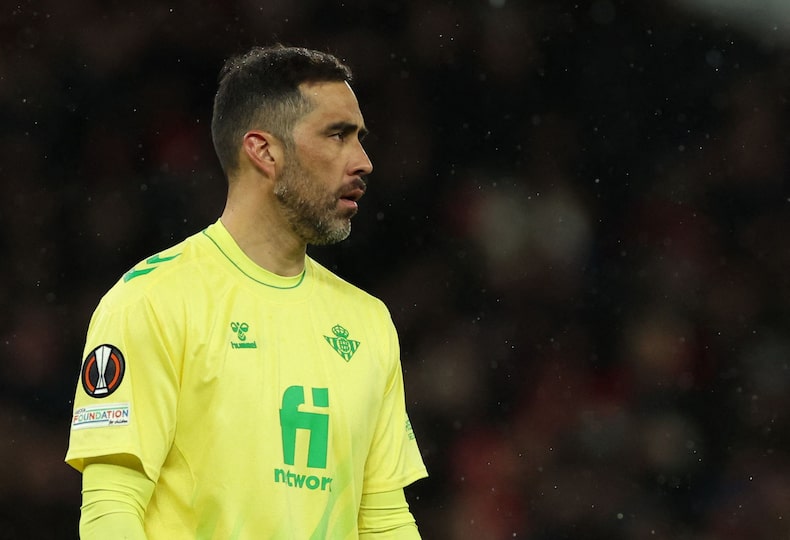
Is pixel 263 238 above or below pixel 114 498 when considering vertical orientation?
above

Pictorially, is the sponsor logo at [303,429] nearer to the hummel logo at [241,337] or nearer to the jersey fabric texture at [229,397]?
the jersey fabric texture at [229,397]

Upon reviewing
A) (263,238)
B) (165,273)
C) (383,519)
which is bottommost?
(383,519)

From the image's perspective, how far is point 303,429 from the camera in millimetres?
2385

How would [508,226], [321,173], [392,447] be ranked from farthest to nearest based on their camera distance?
[508,226], [392,447], [321,173]

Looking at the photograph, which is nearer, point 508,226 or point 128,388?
→ point 128,388

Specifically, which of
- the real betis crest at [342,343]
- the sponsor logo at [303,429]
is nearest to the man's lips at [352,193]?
the real betis crest at [342,343]

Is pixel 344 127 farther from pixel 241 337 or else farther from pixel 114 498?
pixel 114 498

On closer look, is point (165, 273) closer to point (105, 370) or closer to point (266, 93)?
point (105, 370)

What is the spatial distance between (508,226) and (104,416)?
3197 mm

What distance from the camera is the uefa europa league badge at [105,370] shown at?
7.25ft

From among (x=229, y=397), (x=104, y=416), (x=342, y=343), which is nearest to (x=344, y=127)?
(x=342, y=343)

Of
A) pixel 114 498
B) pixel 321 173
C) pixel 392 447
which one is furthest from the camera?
pixel 392 447

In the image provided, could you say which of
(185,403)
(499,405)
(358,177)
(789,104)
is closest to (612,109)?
(789,104)

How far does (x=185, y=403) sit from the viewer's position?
89.9 inches
